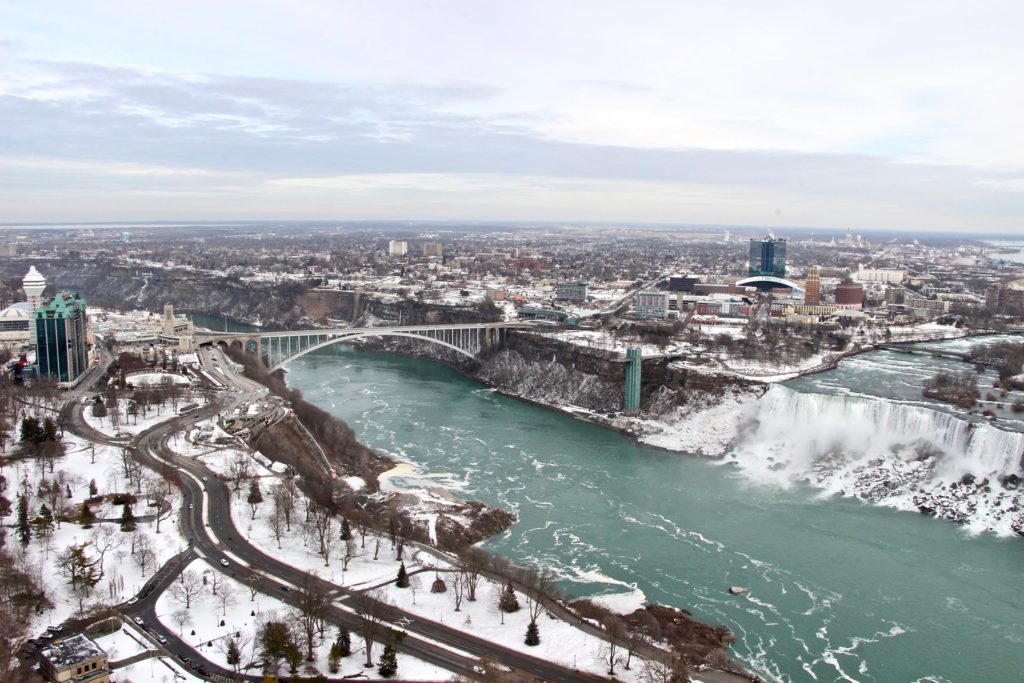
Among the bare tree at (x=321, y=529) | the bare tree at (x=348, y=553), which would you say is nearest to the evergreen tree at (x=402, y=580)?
the bare tree at (x=348, y=553)

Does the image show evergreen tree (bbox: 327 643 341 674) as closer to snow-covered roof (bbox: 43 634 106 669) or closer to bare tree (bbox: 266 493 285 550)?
snow-covered roof (bbox: 43 634 106 669)

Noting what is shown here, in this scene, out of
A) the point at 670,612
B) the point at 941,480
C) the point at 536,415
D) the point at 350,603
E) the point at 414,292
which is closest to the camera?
the point at 350,603

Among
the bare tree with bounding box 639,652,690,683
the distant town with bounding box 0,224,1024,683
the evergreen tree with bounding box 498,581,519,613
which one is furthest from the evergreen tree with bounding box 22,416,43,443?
the bare tree with bounding box 639,652,690,683

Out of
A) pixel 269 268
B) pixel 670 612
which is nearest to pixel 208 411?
pixel 670 612

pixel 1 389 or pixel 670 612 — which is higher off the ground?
pixel 1 389

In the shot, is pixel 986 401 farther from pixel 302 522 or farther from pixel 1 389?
pixel 1 389

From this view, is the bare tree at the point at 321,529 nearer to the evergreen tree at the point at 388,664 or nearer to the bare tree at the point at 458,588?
the bare tree at the point at 458,588
